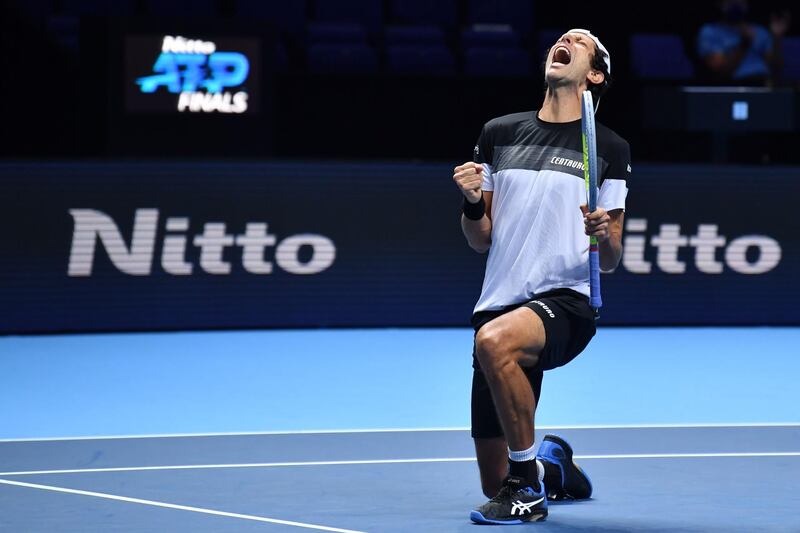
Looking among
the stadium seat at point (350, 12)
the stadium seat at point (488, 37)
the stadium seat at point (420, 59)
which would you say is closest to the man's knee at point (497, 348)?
the stadium seat at point (420, 59)

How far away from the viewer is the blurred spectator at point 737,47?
1441cm

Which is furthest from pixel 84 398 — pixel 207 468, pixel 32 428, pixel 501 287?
pixel 501 287

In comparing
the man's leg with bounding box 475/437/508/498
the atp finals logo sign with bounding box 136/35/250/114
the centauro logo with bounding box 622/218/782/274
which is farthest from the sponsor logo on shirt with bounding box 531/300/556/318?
the centauro logo with bounding box 622/218/782/274

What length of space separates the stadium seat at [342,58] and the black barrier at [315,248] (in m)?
3.09

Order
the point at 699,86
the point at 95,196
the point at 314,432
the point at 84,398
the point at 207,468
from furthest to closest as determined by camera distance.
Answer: the point at 699,86 < the point at 95,196 < the point at 84,398 < the point at 314,432 < the point at 207,468

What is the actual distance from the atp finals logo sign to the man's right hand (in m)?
6.05

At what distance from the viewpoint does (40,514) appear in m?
5.45

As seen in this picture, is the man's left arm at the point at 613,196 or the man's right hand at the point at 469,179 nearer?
the man's right hand at the point at 469,179

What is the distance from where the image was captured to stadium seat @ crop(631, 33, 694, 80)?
1512 centimetres

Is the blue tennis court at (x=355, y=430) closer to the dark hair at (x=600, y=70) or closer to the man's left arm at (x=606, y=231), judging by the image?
the man's left arm at (x=606, y=231)

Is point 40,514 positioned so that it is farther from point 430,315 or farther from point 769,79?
point 769,79

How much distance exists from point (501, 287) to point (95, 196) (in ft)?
20.0

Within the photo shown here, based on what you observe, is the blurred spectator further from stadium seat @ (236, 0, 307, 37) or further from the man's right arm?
the man's right arm

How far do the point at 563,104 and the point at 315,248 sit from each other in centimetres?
592
